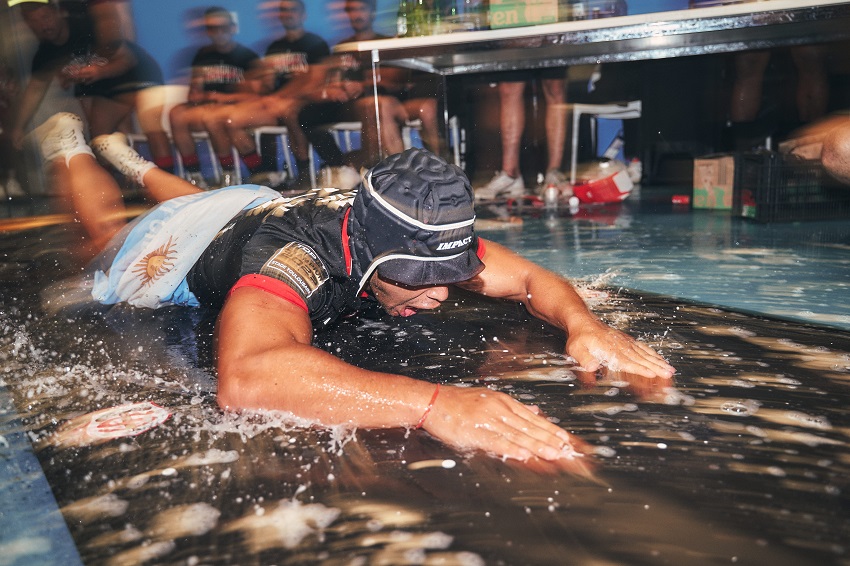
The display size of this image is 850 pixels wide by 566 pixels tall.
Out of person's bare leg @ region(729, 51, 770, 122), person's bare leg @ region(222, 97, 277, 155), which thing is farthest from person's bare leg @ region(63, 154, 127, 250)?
person's bare leg @ region(729, 51, 770, 122)

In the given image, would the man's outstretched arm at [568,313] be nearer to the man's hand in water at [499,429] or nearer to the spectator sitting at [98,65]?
the man's hand in water at [499,429]

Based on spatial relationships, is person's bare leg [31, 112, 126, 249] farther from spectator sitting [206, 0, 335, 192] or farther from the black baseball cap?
spectator sitting [206, 0, 335, 192]

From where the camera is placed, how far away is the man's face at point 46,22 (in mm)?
6473

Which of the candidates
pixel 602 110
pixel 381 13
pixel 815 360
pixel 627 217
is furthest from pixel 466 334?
pixel 381 13

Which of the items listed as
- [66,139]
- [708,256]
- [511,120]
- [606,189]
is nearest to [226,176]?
[511,120]

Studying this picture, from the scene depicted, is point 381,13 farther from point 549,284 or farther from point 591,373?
point 591,373

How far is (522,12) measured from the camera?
14.8 feet

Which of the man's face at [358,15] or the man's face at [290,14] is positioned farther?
the man's face at [290,14]

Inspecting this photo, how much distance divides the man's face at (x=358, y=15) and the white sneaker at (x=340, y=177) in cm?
129

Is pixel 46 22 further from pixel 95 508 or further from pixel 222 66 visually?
pixel 95 508

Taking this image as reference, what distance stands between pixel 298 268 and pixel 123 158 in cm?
217

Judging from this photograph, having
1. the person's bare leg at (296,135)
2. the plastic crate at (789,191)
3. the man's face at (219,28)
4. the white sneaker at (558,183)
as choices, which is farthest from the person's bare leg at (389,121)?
the plastic crate at (789,191)

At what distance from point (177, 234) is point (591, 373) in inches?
64.6

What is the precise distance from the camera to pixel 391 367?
1971mm
